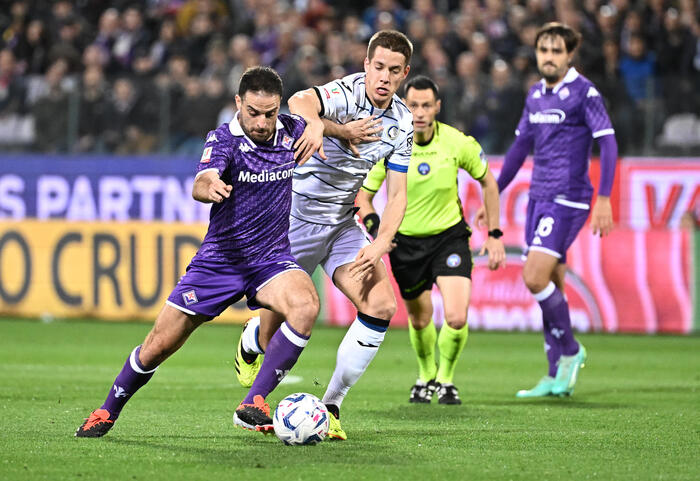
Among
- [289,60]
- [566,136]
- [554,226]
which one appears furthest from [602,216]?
[289,60]

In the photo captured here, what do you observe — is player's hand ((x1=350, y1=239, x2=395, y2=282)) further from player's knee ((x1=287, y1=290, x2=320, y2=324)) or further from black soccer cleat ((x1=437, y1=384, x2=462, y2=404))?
black soccer cleat ((x1=437, y1=384, x2=462, y2=404))

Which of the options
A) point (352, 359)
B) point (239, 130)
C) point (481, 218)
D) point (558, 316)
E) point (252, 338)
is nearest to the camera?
point (239, 130)

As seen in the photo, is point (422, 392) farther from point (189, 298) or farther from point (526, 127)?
point (189, 298)

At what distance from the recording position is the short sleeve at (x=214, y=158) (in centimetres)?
652

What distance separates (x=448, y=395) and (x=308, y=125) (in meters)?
2.95

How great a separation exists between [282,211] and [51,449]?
73.6 inches

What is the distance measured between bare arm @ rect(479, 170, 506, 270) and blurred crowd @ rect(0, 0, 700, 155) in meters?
6.43

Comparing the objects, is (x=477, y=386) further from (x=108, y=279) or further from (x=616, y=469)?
(x=108, y=279)

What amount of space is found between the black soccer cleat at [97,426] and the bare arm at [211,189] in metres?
1.51

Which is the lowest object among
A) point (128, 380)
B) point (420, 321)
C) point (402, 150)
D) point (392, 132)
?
point (420, 321)

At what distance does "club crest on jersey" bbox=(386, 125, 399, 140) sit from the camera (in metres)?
7.56

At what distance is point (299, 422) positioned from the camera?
6.62m

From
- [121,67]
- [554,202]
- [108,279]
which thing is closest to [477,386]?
[554,202]

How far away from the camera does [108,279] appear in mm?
16766
